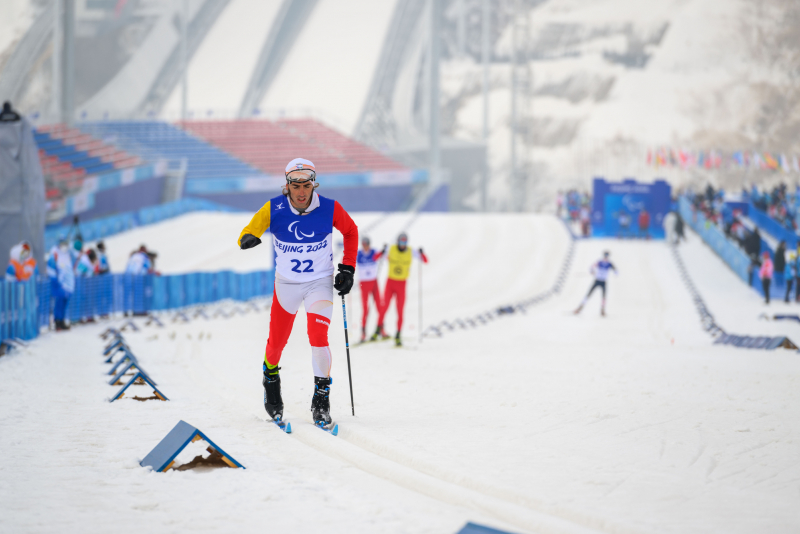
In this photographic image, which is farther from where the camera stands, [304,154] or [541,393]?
[304,154]

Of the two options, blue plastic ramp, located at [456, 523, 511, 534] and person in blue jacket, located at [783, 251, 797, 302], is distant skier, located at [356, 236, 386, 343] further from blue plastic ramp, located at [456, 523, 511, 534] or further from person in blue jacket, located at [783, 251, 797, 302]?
person in blue jacket, located at [783, 251, 797, 302]

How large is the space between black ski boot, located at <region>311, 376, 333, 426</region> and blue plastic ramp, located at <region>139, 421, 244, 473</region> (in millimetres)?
1154

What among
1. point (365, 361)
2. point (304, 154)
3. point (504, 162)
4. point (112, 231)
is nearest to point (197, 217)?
point (112, 231)

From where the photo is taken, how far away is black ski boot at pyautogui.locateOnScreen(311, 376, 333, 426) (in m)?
5.82

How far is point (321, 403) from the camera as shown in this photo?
5852 mm

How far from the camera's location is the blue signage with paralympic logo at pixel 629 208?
33156 millimetres

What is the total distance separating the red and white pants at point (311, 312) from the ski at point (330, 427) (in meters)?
0.34

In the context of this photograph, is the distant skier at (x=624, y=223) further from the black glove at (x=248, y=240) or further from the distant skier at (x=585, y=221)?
the black glove at (x=248, y=240)

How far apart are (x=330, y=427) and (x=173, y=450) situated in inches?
53.6

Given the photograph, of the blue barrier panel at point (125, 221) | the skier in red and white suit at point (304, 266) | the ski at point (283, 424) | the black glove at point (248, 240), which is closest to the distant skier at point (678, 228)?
the blue barrier panel at point (125, 221)

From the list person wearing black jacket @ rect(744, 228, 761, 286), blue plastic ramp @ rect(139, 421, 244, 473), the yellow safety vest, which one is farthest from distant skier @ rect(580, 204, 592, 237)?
blue plastic ramp @ rect(139, 421, 244, 473)

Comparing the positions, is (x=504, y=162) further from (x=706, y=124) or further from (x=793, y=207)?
(x=793, y=207)

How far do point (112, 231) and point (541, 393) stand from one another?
28275 mm

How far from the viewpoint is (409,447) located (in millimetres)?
5098
